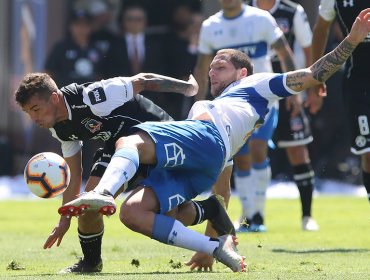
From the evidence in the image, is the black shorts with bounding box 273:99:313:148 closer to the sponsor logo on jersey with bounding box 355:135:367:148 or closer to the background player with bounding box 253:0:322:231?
the background player with bounding box 253:0:322:231

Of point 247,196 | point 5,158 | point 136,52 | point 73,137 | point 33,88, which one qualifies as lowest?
point 5,158

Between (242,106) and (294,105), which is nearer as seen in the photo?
(242,106)

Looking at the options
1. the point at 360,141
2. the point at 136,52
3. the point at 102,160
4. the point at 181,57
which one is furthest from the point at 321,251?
the point at 136,52

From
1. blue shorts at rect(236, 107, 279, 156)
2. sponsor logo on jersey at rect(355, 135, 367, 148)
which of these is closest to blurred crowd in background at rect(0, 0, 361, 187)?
blue shorts at rect(236, 107, 279, 156)

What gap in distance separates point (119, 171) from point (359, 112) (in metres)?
3.18

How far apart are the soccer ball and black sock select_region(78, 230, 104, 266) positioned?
492 millimetres

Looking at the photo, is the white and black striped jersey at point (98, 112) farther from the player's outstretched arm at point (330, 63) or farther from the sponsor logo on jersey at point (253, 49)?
the sponsor logo on jersey at point (253, 49)

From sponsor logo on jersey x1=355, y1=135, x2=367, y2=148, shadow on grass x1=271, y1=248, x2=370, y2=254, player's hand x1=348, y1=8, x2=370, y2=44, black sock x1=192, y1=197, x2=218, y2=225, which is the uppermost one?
player's hand x1=348, y1=8, x2=370, y2=44

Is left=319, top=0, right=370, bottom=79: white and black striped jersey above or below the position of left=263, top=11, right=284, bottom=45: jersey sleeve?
above

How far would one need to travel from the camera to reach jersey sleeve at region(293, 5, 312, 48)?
1309cm

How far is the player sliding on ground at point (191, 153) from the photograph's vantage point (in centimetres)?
743

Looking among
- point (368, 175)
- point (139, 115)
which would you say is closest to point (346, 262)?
point (368, 175)

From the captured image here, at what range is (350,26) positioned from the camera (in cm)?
989

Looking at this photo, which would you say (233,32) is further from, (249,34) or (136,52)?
(136,52)
